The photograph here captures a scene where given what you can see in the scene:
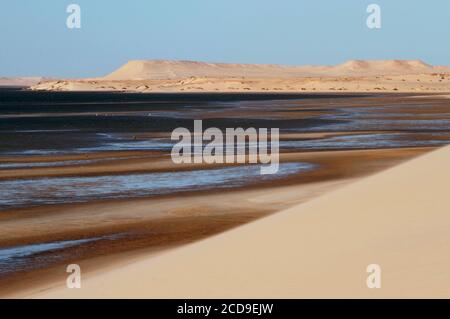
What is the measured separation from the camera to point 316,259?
33.6 feet

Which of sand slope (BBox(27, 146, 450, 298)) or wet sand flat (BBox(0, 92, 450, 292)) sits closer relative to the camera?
sand slope (BBox(27, 146, 450, 298))

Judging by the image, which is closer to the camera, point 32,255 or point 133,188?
point 32,255

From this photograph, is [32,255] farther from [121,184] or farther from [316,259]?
[121,184]

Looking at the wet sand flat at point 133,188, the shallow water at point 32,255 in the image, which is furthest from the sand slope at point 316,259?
the wet sand flat at point 133,188

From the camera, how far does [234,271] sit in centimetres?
995

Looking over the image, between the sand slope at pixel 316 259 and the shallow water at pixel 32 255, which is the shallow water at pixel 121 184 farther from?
the sand slope at pixel 316 259

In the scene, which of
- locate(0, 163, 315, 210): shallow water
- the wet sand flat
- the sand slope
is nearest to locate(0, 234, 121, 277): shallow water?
the wet sand flat

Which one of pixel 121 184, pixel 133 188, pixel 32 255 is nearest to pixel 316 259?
pixel 32 255

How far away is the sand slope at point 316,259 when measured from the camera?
9094 mm

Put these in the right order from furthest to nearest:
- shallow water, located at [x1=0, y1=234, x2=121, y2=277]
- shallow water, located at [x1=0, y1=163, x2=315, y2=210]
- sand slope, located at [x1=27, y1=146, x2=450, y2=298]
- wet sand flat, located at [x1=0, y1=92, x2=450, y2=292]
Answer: shallow water, located at [x1=0, y1=163, x2=315, y2=210], wet sand flat, located at [x1=0, y1=92, x2=450, y2=292], shallow water, located at [x1=0, y1=234, x2=121, y2=277], sand slope, located at [x1=27, y1=146, x2=450, y2=298]

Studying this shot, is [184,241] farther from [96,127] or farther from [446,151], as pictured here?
[96,127]

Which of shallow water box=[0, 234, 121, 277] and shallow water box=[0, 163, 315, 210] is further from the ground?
shallow water box=[0, 163, 315, 210]

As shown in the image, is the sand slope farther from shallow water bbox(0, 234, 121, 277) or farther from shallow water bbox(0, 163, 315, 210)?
shallow water bbox(0, 163, 315, 210)

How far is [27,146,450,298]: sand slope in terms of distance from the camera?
9.09 meters
